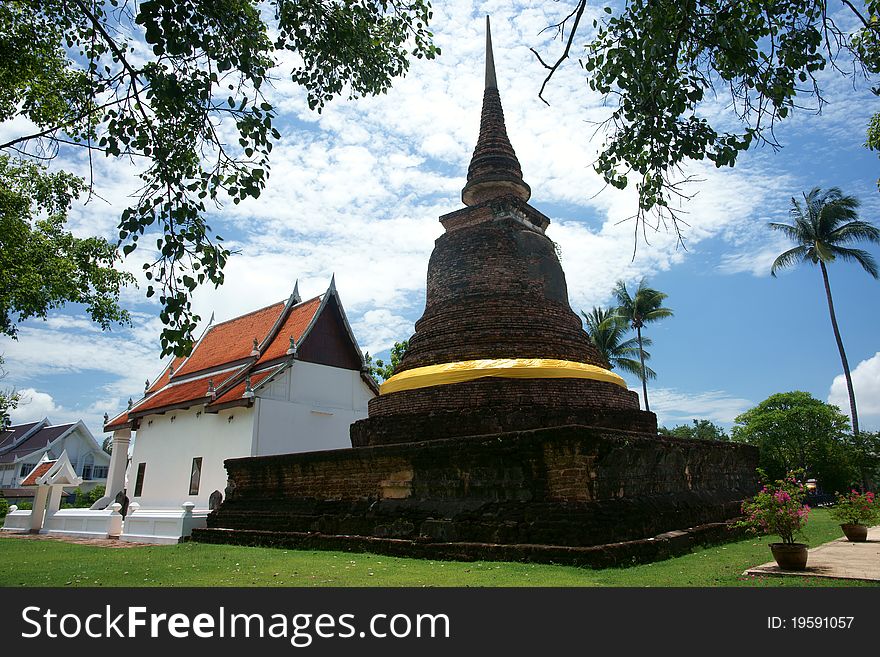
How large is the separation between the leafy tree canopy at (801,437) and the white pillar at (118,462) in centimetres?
2525

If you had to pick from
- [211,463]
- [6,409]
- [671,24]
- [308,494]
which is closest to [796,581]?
[671,24]

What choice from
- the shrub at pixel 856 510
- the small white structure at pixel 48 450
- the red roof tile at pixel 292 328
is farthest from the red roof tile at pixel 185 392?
the small white structure at pixel 48 450

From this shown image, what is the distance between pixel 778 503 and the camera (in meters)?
6.93

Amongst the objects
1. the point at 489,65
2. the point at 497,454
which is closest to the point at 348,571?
the point at 497,454

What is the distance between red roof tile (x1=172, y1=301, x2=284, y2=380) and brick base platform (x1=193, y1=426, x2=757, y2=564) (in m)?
8.95

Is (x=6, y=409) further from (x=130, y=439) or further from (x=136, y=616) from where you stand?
(x=136, y=616)

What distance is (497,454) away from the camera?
8.69 metres

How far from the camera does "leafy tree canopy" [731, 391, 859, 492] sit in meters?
26.9

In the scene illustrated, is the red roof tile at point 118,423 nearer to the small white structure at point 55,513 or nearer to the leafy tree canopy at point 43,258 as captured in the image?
the small white structure at point 55,513

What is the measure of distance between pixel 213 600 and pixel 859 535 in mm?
10296

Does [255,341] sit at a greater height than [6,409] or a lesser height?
greater

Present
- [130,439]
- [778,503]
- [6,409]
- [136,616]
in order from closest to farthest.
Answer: [136,616], [778,503], [6,409], [130,439]

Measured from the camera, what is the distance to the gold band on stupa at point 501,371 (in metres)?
10.3

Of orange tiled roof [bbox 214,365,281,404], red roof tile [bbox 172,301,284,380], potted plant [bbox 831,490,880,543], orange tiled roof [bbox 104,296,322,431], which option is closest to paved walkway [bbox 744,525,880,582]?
potted plant [bbox 831,490,880,543]
